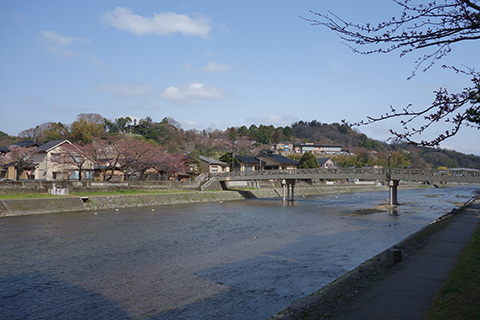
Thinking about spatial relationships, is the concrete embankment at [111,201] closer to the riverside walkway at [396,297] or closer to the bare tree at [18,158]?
the bare tree at [18,158]

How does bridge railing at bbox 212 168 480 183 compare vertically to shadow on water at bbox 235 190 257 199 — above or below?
above

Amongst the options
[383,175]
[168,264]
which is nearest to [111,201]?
[168,264]

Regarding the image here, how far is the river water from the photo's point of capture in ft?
29.4

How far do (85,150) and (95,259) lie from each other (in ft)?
101

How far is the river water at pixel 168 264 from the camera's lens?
8953 millimetres

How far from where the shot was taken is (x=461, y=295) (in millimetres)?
6980

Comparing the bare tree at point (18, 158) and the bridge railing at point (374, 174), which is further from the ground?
the bare tree at point (18, 158)

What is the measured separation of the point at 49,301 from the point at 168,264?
437 cm

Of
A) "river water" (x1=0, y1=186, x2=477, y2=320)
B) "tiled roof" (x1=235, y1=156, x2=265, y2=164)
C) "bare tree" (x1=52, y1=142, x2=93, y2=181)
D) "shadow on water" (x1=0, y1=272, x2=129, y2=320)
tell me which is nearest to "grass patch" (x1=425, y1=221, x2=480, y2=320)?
"river water" (x1=0, y1=186, x2=477, y2=320)

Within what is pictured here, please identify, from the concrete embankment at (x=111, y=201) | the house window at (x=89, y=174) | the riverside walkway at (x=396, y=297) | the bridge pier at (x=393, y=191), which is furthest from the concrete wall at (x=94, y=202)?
the riverside walkway at (x=396, y=297)

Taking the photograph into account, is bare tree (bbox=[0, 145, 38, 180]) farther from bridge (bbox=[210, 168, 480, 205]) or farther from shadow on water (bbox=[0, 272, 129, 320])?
shadow on water (bbox=[0, 272, 129, 320])

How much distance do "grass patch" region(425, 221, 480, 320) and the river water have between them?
141 inches

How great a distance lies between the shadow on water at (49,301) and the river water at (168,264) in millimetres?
25

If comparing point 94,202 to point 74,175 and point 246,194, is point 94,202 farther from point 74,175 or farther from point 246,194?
point 246,194
